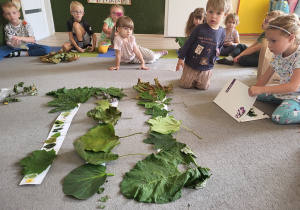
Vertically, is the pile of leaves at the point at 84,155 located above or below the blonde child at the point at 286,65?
A: below

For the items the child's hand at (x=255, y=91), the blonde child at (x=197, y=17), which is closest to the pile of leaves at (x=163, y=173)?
the child's hand at (x=255, y=91)

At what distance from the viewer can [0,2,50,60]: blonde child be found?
102 inches

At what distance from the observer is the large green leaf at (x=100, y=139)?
1.06 m

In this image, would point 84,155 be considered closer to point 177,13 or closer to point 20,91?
point 20,91

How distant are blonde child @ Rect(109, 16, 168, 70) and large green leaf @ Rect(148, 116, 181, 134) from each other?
A: 110 centimetres

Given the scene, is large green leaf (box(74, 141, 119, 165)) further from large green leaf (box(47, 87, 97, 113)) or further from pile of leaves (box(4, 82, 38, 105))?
pile of leaves (box(4, 82, 38, 105))

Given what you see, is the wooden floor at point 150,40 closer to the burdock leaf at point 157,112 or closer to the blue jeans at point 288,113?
the burdock leaf at point 157,112

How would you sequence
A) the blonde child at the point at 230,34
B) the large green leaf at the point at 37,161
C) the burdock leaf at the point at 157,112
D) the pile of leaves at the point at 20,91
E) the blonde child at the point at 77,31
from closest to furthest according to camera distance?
1. the large green leaf at the point at 37,161
2. the burdock leaf at the point at 157,112
3. the pile of leaves at the point at 20,91
4. the blonde child at the point at 230,34
5. the blonde child at the point at 77,31

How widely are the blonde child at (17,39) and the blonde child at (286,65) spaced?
2.49 meters


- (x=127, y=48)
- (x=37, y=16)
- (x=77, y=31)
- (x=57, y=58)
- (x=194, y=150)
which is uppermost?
(x=37, y=16)

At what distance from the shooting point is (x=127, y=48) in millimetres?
2369

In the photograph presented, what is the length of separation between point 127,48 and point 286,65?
60.0 inches

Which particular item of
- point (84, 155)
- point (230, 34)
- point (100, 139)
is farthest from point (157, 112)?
point (230, 34)

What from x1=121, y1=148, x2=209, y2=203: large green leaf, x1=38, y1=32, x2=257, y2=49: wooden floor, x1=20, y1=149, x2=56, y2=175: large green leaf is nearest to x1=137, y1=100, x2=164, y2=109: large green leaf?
x1=121, y1=148, x2=209, y2=203: large green leaf
